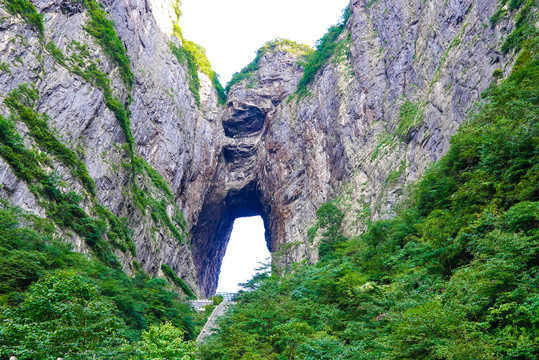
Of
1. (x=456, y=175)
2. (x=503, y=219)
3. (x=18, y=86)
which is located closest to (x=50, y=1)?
(x=18, y=86)

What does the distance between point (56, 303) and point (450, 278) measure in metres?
11.1

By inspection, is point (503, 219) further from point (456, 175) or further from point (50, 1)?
point (50, 1)

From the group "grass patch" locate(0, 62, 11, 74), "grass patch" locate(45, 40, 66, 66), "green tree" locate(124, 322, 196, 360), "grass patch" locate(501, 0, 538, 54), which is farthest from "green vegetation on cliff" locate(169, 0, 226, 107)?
"green tree" locate(124, 322, 196, 360)

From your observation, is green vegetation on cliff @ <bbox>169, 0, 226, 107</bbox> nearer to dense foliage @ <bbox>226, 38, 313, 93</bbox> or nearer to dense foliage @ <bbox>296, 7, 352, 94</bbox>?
dense foliage @ <bbox>226, 38, 313, 93</bbox>

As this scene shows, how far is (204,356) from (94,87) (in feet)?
77.3

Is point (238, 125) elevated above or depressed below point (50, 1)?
above

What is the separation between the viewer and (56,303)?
38.7 ft

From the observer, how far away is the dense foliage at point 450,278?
7605 mm

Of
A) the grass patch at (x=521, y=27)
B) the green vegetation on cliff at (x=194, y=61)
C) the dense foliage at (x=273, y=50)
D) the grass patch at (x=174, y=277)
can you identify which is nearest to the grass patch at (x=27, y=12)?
the grass patch at (x=174, y=277)

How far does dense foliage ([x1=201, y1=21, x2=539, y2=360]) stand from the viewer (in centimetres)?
761

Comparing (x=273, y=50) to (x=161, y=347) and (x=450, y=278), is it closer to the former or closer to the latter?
(x=161, y=347)

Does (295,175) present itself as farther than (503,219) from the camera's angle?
Yes

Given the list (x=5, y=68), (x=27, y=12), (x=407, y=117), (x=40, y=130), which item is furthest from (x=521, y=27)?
(x=27, y=12)

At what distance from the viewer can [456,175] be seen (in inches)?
606
